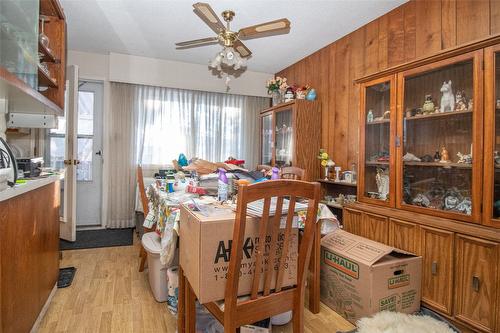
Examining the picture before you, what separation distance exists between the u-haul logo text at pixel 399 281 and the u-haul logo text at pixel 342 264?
218mm

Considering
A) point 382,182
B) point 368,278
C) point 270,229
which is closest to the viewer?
point 270,229

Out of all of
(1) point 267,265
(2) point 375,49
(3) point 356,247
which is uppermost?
(2) point 375,49

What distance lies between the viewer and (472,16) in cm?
202

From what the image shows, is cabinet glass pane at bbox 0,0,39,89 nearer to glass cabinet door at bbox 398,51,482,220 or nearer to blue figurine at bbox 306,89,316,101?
glass cabinet door at bbox 398,51,482,220

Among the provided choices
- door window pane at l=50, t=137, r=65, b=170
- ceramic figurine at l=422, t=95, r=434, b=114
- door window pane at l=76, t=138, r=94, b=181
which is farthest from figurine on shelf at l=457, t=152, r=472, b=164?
door window pane at l=50, t=137, r=65, b=170

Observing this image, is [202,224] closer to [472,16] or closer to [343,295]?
[343,295]

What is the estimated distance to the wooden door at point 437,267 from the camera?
1.75 meters

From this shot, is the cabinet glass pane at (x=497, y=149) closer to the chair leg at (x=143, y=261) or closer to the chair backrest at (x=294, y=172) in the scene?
the chair backrest at (x=294, y=172)

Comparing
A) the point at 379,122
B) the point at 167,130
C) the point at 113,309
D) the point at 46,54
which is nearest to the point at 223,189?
the point at 113,309

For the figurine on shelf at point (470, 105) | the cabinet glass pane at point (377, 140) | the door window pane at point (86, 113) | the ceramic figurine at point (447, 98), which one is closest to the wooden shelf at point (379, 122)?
the cabinet glass pane at point (377, 140)

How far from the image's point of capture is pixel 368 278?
1.73 metres

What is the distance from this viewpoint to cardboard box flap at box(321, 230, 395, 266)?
1824 millimetres

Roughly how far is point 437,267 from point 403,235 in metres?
0.28

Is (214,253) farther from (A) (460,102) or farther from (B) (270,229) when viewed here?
(A) (460,102)
